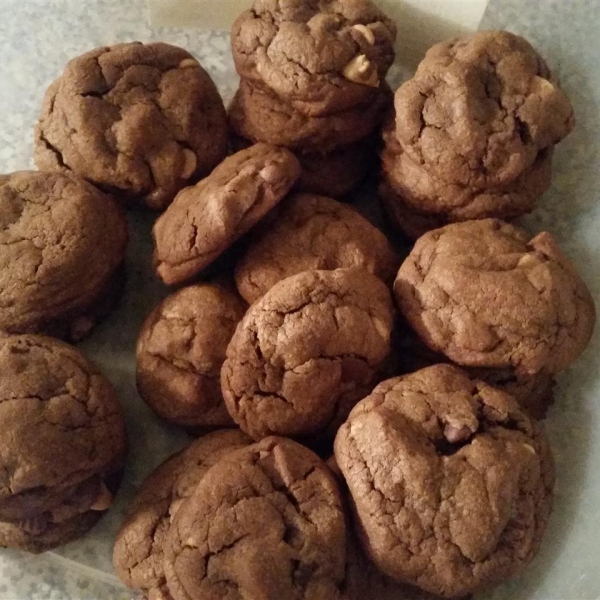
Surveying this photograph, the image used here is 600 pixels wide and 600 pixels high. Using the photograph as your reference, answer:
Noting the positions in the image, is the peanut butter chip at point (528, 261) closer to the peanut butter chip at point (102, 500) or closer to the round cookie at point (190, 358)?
the round cookie at point (190, 358)

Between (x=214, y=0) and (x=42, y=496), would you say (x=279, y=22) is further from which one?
(x=42, y=496)

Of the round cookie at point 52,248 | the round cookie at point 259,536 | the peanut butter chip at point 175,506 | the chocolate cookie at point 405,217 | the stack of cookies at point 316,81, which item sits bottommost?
the peanut butter chip at point 175,506

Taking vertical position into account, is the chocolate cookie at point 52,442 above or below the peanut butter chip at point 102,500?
above

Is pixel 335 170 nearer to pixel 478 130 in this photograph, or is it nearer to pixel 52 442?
pixel 478 130

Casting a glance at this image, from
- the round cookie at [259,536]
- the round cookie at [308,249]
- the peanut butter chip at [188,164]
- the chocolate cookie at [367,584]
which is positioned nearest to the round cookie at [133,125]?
the peanut butter chip at [188,164]

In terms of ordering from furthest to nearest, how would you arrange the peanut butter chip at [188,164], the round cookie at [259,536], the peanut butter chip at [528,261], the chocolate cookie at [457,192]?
the peanut butter chip at [188,164] < the chocolate cookie at [457,192] < the peanut butter chip at [528,261] < the round cookie at [259,536]

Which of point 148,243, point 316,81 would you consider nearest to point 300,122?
point 316,81
